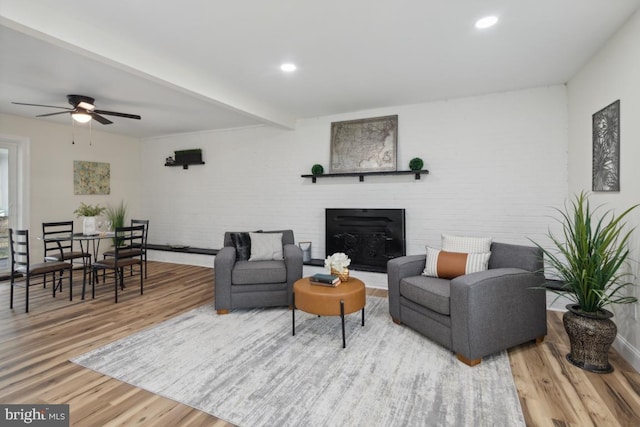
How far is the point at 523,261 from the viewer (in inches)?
110

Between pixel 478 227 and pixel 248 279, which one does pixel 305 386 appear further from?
pixel 478 227

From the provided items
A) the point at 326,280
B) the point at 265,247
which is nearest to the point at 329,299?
the point at 326,280

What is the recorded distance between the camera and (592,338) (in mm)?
2283

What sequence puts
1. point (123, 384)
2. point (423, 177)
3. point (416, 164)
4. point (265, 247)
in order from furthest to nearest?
1. point (423, 177)
2. point (416, 164)
3. point (265, 247)
4. point (123, 384)

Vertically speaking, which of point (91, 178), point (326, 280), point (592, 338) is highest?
point (91, 178)

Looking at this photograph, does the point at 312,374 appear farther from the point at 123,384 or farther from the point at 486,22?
the point at 486,22

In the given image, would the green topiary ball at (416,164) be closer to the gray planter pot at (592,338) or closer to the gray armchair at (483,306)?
the gray armchair at (483,306)

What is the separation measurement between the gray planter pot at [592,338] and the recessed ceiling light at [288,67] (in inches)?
123

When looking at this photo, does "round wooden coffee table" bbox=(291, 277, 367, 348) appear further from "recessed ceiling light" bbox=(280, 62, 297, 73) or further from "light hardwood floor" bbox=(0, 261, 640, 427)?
"recessed ceiling light" bbox=(280, 62, 297, 73)

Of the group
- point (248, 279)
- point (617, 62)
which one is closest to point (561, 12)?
point (617, 62)

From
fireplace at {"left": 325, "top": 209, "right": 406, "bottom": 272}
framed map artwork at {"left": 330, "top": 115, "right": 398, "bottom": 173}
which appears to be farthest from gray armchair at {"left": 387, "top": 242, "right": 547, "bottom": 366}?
framed map artwork at {"left": 330, "top": 115, "right": 398, "bottom": 173}

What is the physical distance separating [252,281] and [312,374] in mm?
1430

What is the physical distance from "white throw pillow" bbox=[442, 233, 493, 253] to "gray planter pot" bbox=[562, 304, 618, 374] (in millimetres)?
855

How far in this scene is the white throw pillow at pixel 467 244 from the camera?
3.08 metres
